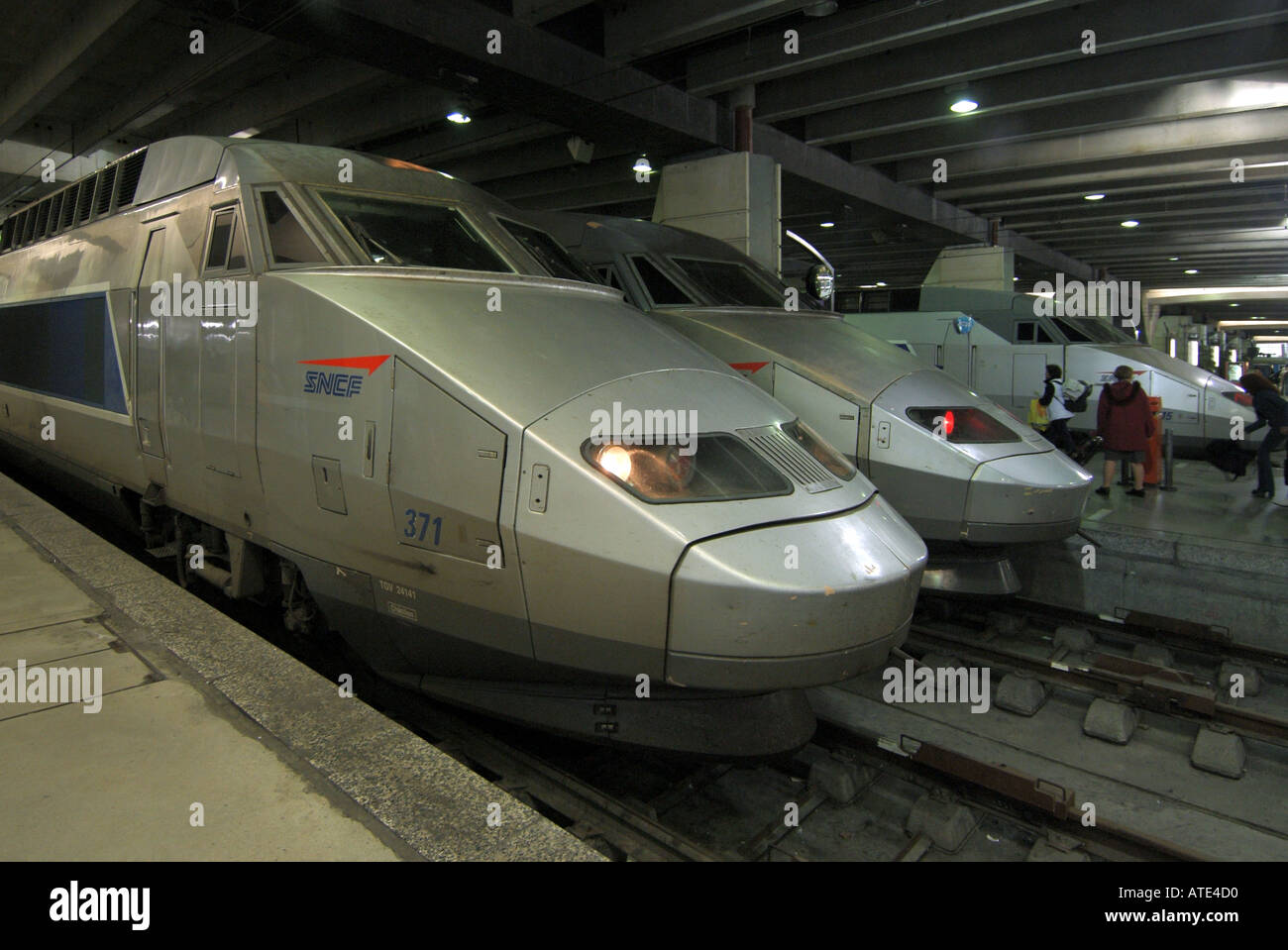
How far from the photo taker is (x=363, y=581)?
390 cm

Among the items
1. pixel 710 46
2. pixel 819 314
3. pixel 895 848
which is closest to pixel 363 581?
pixel 895 848

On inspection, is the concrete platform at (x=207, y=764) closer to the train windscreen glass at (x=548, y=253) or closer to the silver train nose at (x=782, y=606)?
the silver train nose at (x=782, y=606)

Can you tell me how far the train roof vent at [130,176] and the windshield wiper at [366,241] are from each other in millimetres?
2560

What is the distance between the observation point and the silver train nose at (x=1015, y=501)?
5.93 m

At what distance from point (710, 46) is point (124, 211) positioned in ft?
21.5

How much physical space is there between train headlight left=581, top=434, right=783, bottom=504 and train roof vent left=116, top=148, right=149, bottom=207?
4.64 meters

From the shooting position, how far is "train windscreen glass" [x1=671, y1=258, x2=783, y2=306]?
7.37m

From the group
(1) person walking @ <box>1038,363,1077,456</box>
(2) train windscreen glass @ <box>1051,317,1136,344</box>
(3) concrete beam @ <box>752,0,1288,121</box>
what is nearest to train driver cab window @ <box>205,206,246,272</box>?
(3) concrete beam @ <box>752,0,1288,121</box>

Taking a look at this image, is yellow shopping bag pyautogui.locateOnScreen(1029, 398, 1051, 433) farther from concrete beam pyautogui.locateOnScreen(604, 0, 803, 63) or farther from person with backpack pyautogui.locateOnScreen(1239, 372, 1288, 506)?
concrete beam pyautogui.locateOnScreen(604, 0, 803, 63)

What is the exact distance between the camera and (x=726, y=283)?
7625mm

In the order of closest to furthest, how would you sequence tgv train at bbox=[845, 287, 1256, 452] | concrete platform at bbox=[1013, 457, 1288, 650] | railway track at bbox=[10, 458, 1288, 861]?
railway track at bbox=[10, 458, 1288, 861] → concrete platform at bbox=[1013, 457, 1288, 650] → tgv train at bbox=[845, 287, 1256, 452]

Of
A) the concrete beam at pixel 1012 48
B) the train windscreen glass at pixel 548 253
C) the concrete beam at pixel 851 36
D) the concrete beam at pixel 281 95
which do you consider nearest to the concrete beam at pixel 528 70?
the concrete beam at pixel 851 36

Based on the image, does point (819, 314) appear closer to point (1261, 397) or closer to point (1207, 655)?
point (1207, 655)

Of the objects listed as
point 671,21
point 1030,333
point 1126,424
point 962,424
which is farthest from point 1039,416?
point 671,21
